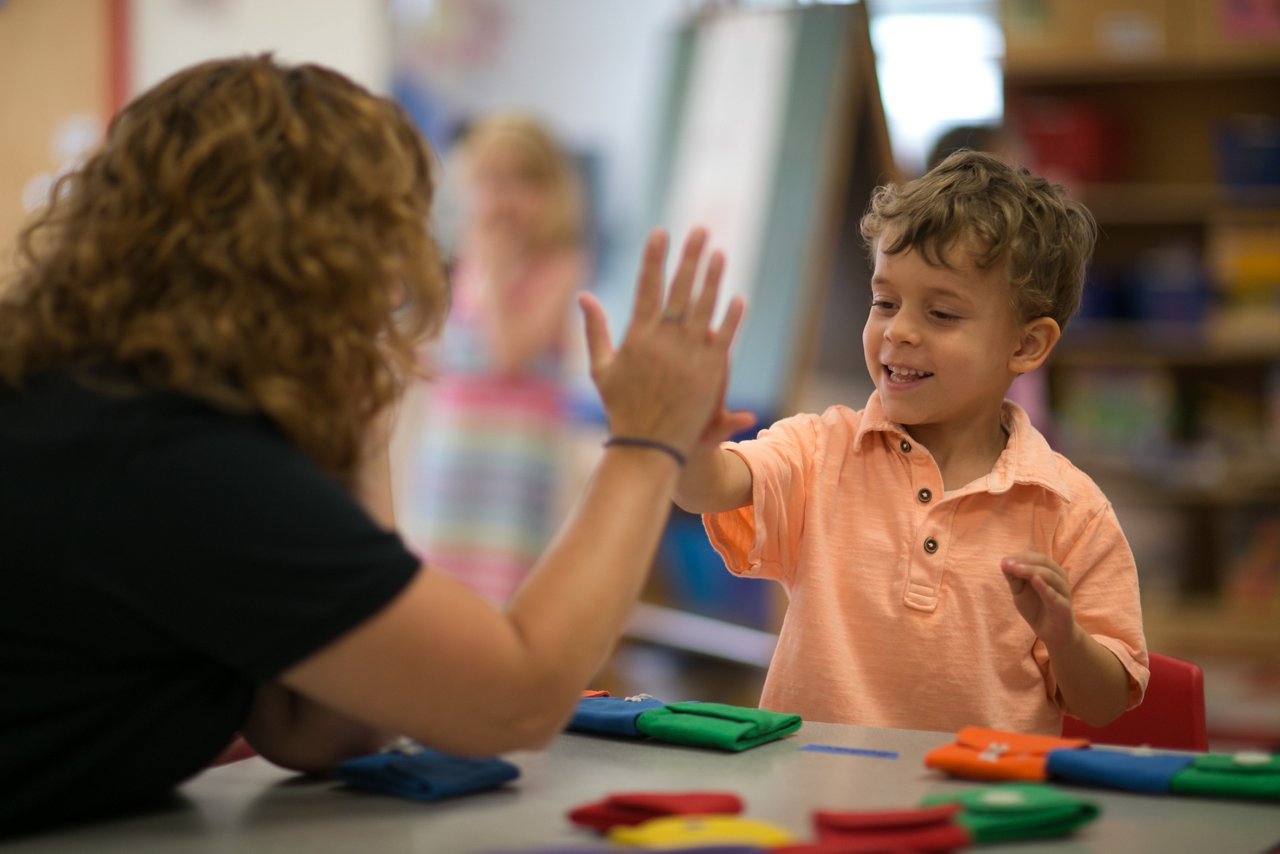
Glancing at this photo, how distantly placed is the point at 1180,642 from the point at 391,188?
4.47 meters

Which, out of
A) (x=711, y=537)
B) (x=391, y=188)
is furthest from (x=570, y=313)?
(x=391, y=188)

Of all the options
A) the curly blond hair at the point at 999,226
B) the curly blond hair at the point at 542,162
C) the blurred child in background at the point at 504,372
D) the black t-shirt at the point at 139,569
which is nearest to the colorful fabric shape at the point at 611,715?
the black t-shirt at the point at 139,569

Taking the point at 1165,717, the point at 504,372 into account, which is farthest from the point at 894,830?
the point at 504,372

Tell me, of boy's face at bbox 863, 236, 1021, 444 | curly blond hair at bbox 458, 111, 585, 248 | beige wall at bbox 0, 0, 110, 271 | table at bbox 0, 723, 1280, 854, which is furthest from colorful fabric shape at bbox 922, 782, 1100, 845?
beige wall at bbox 0, 0, 110, 271

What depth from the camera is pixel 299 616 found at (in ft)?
3.30

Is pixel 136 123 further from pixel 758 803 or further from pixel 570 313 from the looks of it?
pixel 570 313

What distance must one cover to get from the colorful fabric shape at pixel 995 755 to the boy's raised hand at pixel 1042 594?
0.48ft

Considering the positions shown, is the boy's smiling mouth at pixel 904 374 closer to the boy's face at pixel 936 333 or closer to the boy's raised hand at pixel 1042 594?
the boy's face at pixel 936 333

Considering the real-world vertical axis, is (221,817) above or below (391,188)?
below

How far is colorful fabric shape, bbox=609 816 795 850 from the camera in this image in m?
1.01

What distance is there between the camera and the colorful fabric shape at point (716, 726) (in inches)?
53.2

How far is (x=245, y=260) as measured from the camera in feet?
3.63

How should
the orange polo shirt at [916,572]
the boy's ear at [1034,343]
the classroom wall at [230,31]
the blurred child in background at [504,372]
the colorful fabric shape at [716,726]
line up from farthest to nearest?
1. the classroom wall at [230,31]
2. the blurred child in background at [504,372]
3. the boy's ear at [1034,343]
4. the orange polo shirt at [916,572]
5. the colorful fabric shape at [716,726]

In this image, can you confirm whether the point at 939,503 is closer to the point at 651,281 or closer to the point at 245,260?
the point at 651,281
